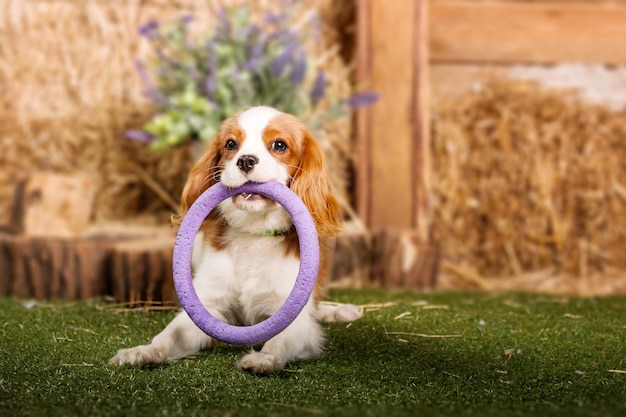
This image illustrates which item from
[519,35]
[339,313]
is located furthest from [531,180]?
[339,313]

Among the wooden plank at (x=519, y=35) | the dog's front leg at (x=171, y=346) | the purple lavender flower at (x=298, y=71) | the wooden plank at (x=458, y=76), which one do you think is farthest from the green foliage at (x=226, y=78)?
the dog's front leg at (x=171, y=346)

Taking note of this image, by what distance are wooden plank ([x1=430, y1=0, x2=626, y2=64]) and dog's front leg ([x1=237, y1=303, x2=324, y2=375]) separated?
3.14m

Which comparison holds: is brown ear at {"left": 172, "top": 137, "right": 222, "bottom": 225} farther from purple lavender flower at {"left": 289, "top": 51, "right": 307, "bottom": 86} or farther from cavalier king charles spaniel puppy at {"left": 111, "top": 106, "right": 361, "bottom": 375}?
purple lavender flower at {"left": 289, "top": 51, "right": 307, "bottom": 86}

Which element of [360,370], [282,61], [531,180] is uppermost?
[282,61]

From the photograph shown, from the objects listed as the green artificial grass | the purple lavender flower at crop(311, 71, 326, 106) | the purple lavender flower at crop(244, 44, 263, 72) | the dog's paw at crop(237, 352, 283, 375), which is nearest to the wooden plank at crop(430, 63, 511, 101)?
the purple lavender flower at crop(311, 71, 326, 106)

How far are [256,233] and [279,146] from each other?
0.98ft

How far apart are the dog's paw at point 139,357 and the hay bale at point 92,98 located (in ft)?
9.13

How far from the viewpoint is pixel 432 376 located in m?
2.19

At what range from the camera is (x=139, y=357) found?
224 centimetres

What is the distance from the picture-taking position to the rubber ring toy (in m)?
2.28

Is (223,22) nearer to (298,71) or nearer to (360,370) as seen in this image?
(298,71)

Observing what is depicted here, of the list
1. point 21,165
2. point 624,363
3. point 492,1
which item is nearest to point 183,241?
point 624,363

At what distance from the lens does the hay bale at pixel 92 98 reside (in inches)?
199

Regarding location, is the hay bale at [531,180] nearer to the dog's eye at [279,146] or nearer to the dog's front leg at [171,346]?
the dog's eye at [279,146]
